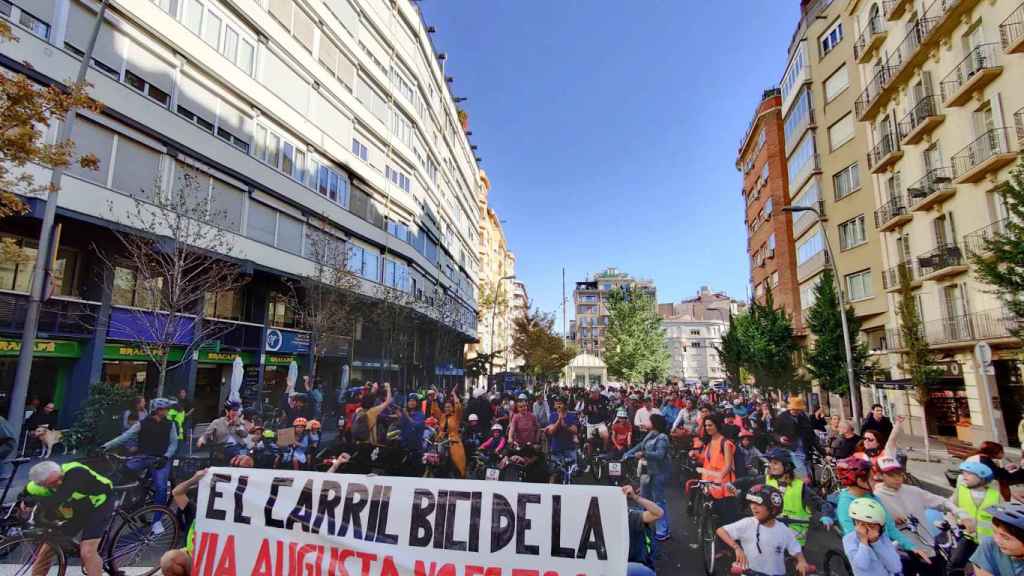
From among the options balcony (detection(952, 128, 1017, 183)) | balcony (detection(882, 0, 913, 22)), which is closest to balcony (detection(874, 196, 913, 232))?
balcony (detection(952, 128, 1017, 183))

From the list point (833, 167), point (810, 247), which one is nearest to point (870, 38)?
point (833, 167)

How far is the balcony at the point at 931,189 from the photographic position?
19203mm

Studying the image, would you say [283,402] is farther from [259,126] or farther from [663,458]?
[259,126]

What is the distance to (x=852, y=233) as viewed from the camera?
87.6 feet

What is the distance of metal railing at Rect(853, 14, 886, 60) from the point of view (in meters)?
24.1

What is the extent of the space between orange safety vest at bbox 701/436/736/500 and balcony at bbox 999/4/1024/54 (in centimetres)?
1798

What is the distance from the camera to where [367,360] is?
95.7ft

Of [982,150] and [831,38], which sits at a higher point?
[831,38]

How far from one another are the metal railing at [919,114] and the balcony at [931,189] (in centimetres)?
218

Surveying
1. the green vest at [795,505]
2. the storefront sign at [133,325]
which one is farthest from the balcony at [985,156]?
the storefront sign at [133,325]

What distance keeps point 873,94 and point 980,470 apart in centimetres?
2617

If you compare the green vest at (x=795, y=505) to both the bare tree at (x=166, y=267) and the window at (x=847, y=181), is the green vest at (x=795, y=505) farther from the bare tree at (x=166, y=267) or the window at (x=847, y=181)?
the window at (x=847, y=181)

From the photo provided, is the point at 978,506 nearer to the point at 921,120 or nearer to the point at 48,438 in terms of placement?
the point at 48,438

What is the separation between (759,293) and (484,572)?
4223 centimetres
